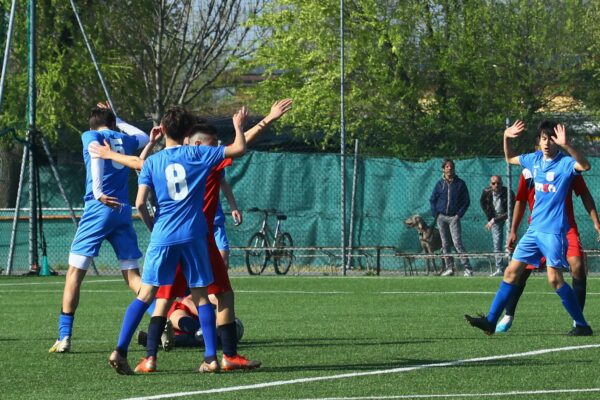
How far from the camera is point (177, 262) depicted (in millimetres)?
8898

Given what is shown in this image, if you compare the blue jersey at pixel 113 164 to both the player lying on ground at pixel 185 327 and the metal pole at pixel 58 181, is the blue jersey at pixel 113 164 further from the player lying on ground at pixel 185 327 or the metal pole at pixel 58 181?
the metal pole at pixel 58 181

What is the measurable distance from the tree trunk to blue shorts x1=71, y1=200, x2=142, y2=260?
726 inches

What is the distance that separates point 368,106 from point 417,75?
1.44 metres

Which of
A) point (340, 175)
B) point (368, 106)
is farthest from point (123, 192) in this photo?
point (368, 106)

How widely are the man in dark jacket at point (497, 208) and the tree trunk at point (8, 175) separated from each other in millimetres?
10917

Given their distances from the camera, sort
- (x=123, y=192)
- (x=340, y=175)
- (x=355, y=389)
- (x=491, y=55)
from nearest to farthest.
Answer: (x=355, y=389)
(x=123, y=192)
(x=340, y=175)
(x=491, y=55)

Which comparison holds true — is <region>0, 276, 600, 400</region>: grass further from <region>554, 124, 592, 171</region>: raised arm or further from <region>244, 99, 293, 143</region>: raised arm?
<region>244, 99, 293, 143</region>: raised arm

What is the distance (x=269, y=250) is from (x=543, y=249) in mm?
12539

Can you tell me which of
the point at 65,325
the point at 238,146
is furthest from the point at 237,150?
the point at 65,325

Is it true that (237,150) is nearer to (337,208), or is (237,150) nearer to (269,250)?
(269,250)

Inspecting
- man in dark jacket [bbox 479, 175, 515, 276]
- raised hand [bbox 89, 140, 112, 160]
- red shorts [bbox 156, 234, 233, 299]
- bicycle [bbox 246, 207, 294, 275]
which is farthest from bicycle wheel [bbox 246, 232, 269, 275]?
red shorts [bbox 156, 234, 233, 299]

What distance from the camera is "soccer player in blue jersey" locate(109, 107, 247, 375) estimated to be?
880 cm

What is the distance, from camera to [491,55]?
3384 cm

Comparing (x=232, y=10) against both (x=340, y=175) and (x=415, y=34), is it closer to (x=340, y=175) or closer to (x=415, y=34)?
(x=415, y=34)
